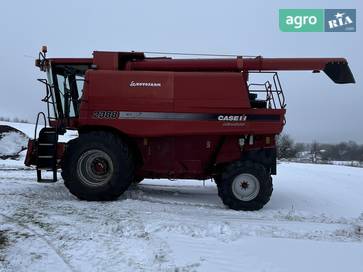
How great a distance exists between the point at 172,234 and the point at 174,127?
287 cm

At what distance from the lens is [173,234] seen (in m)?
6.17

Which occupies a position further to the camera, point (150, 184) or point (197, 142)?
point (150, 184)

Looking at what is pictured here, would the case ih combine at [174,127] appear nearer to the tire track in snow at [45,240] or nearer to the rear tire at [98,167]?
the rear tire at [98,167]

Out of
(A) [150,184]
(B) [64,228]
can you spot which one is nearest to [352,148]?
(A) [150,184]

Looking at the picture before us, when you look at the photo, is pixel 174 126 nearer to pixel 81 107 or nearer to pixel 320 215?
pixel 81 107

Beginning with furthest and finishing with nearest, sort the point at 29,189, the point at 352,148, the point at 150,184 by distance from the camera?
the point at 352,148
the point at 150,184
the point at 29,189

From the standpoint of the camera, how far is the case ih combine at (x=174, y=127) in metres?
8.62

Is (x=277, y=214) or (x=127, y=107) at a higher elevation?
(x=127, y=107)

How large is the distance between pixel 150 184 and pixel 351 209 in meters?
A: 4.96

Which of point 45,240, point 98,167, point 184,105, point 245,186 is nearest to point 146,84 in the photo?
point 184,105

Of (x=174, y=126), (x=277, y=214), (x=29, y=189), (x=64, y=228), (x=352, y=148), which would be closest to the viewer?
(x=64, y=228)

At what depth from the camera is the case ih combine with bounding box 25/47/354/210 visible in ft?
28.3

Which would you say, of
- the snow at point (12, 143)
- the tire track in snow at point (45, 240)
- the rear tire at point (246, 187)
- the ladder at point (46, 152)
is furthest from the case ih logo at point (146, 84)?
the snow at point (12, 143)

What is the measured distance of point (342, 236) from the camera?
6535 millimetres
